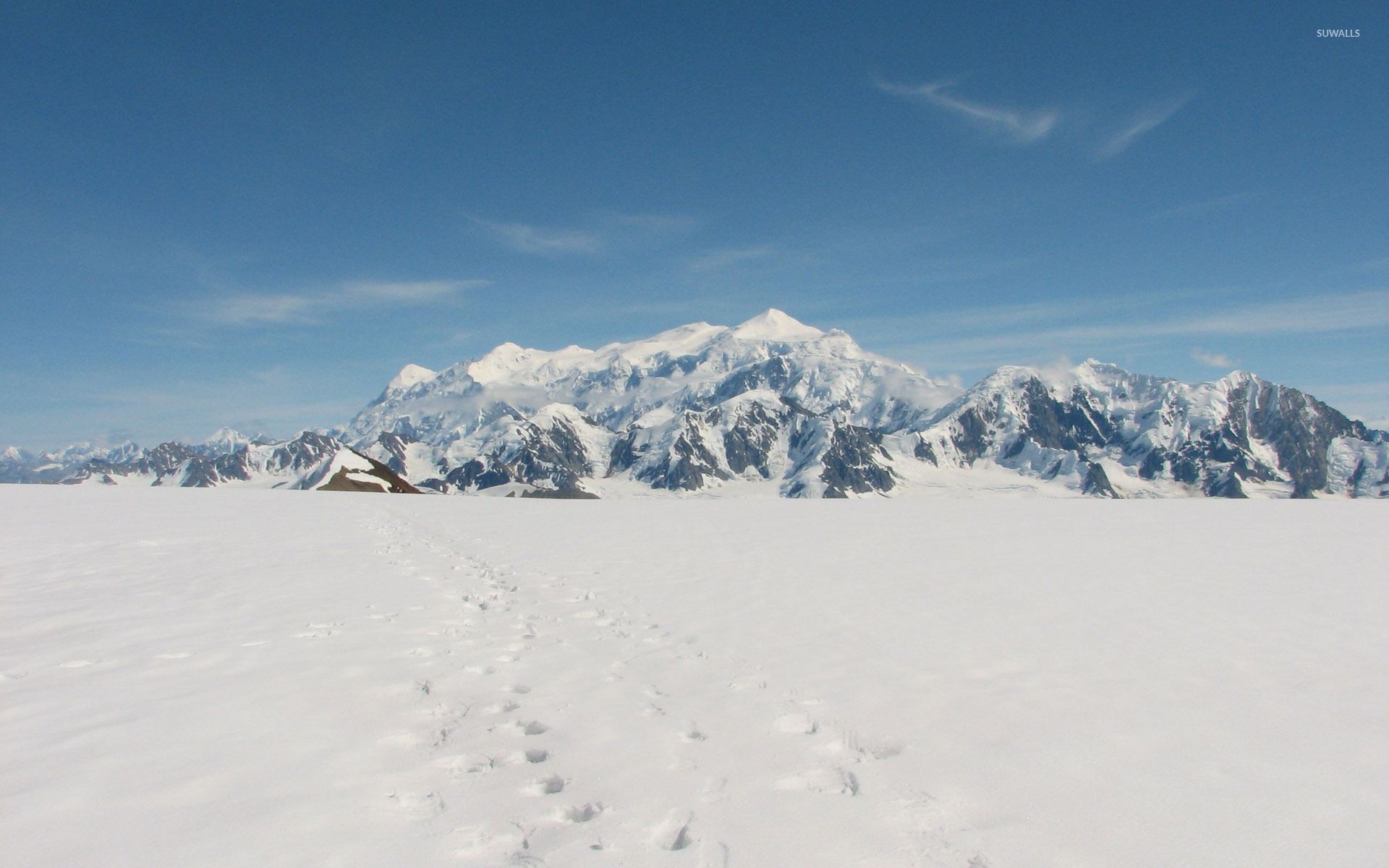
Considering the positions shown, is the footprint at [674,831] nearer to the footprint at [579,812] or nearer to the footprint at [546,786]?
the footprint at [579,812]

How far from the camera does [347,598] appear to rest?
12727mm

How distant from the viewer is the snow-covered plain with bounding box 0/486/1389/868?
15.8 ft

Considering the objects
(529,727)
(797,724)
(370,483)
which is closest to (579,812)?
(529,727)

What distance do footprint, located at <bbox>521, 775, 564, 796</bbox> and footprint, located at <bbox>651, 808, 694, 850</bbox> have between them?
3.34 feet

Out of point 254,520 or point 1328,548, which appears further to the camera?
point 254,520

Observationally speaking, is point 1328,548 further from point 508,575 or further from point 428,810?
point 428,810

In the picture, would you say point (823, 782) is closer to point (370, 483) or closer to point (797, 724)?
point (797, 724)

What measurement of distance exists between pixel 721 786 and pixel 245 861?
3344 millimetres

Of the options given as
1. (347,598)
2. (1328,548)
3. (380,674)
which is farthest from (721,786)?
(1328,548)

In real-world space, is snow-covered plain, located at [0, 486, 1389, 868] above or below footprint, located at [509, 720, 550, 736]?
above

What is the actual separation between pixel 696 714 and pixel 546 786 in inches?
80.4

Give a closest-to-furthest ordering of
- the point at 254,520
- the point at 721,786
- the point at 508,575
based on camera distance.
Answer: the point at 721,786
the point at 508,575
the point at 254,520

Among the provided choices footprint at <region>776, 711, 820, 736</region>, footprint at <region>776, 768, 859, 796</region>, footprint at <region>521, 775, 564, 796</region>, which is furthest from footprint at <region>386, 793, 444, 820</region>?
footprint at <region>776, 711, 820, 736</region>

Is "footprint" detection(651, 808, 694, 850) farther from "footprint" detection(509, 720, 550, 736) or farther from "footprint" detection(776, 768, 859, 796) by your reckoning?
"footprint" detection(509, 720, 550, 736)
